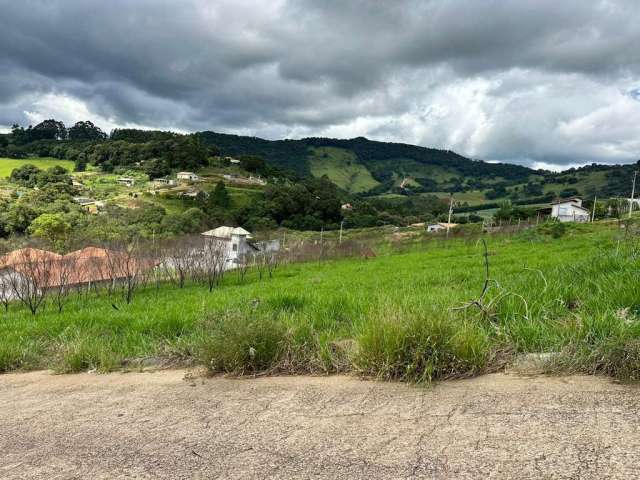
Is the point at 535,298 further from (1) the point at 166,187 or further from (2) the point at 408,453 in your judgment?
(1) the point at 166,187

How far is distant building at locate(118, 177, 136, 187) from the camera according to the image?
98250 mm

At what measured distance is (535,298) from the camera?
5035 millimetres

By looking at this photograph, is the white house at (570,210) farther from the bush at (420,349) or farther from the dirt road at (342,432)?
the dirt road at (342,432)

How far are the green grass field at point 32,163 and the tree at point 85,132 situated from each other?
86.0 feet

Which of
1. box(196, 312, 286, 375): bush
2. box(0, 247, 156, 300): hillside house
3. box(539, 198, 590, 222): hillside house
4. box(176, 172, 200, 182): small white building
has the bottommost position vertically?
box(0, 247, 156, 300): hillside house

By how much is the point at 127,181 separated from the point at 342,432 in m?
106

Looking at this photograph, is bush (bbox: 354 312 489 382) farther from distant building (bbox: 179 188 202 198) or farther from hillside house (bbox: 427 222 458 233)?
distant building (bbox: 179 188 202 198)

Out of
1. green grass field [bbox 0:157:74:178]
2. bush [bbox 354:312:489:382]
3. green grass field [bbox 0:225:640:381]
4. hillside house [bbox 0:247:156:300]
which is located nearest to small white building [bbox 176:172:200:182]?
green grass field [bbox 0:157:74:178]

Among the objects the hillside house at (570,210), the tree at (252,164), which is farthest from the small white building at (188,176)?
the hillside house at (570,210)

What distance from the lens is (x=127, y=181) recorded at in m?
99.4

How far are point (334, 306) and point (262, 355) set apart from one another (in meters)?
3.09

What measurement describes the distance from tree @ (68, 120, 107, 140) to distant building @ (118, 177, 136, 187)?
174 feet

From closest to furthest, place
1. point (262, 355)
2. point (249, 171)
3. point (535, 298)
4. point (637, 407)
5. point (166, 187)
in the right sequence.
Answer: point (637, 407), point (262, 355), point (535, 298), point (166, 187), point (249, 171)

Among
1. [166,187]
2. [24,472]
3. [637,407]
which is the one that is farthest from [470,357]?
[166,187]
